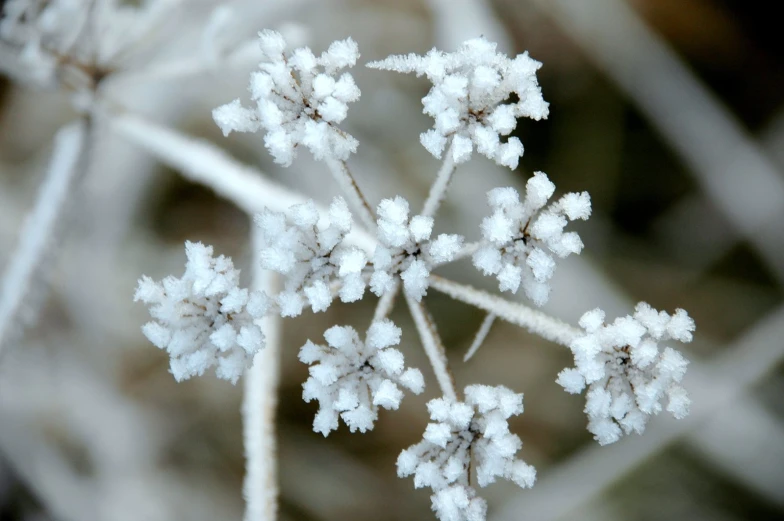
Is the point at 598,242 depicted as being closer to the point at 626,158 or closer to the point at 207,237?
the point at 626,158

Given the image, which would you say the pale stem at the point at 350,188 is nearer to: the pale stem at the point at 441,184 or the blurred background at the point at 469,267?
the pale stem at the point at 441,184

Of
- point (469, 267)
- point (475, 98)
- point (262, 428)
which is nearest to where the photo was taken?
point (475, 98)

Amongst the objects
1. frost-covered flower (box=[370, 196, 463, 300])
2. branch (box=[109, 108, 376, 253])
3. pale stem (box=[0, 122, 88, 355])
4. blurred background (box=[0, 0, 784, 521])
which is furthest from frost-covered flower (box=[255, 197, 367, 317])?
blurred background (box=[0, 0, 784, 521])

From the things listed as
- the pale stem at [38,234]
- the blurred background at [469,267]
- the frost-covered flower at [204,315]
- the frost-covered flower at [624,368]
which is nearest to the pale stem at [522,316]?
the frost-covered flower at [624,368]

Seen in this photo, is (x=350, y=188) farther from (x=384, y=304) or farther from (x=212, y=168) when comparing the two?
(x=212, y=168)

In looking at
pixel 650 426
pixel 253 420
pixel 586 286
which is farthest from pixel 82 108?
pixel 650 426

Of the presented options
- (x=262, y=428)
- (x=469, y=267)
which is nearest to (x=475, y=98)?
(x=262, y=428)
